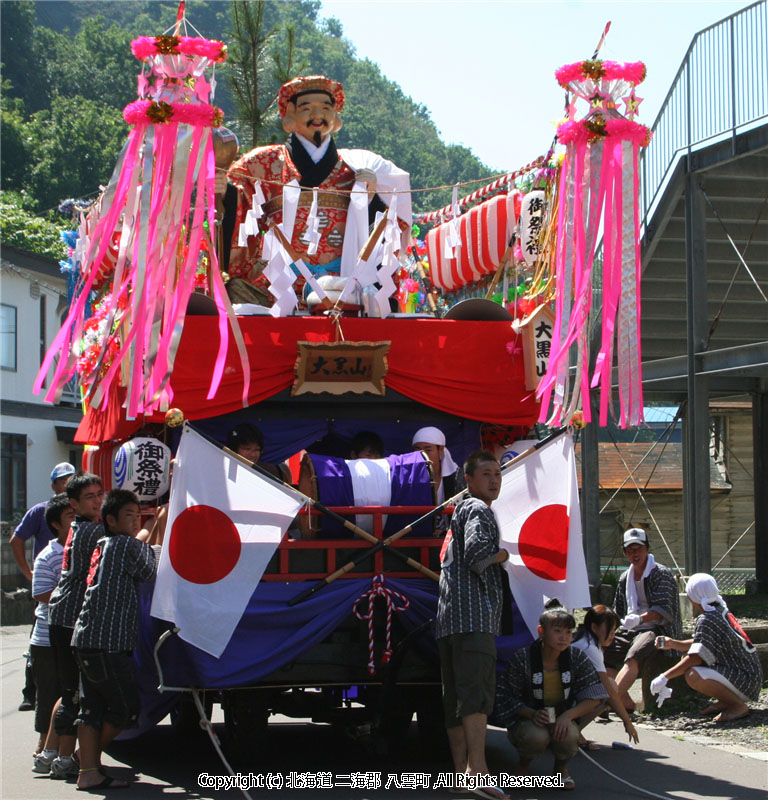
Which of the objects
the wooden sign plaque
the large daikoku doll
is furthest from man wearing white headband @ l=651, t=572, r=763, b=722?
the large daikoku doll

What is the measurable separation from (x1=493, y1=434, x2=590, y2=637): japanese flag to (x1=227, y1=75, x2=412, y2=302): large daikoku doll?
10.4ft

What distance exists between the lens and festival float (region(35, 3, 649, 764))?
707 centimetres

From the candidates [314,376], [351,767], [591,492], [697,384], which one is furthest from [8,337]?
[351,767]

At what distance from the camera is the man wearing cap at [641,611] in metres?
9.03

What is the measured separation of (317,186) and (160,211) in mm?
2956

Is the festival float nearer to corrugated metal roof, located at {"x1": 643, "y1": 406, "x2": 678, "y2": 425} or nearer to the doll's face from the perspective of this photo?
the doll's face

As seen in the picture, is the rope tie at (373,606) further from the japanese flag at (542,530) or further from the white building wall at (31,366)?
the white building wall at (31,366)

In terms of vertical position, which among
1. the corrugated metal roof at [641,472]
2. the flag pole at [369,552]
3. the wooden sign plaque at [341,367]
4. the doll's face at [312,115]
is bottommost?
the flag pole at [369,552]

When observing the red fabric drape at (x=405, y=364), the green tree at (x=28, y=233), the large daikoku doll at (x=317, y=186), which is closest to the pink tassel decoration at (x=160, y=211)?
the red fabric drape at (x=405, y=364)

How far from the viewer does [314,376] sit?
27.9ft

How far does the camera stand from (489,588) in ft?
21.9

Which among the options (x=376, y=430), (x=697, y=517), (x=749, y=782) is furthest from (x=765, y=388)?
(x=749, y=782)

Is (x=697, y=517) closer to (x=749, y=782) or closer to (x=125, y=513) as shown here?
(x=749, y=782)

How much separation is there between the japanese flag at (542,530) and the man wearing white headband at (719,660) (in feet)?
4.71
